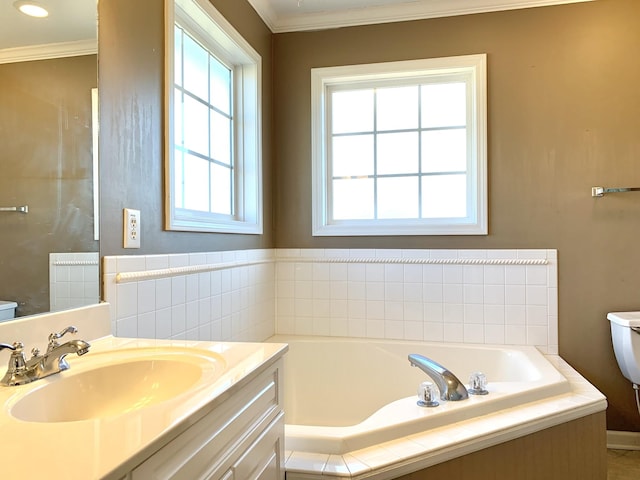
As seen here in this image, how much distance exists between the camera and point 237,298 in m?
2.28

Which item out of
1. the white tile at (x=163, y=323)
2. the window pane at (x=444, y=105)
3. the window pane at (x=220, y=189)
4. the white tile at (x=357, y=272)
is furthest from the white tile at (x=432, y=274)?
the white tile at (x=163, y=323)

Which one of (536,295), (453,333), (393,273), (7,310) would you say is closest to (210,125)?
(393,273)

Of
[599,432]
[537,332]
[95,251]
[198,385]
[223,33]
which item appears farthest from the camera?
[537,332]

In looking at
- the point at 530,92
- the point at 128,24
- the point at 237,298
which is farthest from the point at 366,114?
the point at 128,24

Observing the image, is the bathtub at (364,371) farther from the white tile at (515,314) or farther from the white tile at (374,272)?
the white tile at (374,272)

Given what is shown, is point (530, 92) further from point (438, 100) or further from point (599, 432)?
Result: point (599, 432)

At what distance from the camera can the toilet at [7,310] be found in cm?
105

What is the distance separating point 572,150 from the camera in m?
2.41

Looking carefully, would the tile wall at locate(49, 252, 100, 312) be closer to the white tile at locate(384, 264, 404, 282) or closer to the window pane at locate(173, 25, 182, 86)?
the window pane at locate(173, 25, 182, 86)

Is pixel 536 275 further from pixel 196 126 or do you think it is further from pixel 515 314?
pixel 196 126

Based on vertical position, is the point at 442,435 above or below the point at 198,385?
below

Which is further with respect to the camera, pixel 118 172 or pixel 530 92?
pixel 530 92

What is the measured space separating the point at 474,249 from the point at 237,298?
134 cm

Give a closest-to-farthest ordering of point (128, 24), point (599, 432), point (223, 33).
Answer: point (128, 24) < point (599, 432) < point (223, 33)
